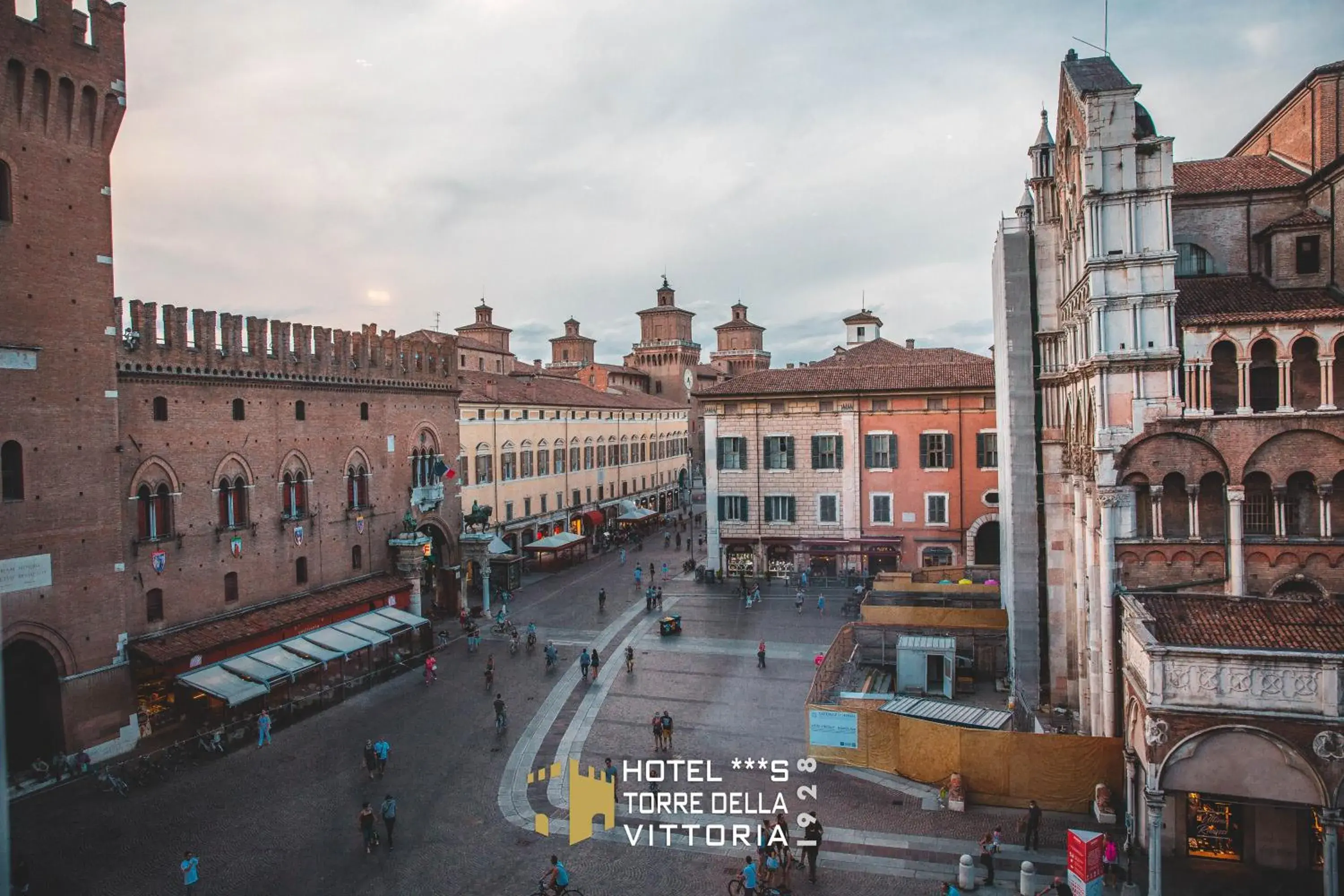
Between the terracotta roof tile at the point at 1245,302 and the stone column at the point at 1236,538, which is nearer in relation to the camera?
the terracotta roof tile at the point at 1245,302

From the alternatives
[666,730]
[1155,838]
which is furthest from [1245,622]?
[666,730]

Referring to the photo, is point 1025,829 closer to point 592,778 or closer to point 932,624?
point 592,778

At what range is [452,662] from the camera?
31.8 meters

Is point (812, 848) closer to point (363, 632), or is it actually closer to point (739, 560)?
point (363, 632)

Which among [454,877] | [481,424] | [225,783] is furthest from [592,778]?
[481,424]

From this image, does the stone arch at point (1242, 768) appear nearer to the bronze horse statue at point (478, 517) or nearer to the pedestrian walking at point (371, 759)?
the pedestrian walking at point (371, 759)

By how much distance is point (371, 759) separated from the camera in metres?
21.6

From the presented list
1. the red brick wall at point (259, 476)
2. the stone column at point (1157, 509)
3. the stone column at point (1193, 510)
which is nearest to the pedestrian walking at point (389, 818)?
the red brick wall at point (259, 476)

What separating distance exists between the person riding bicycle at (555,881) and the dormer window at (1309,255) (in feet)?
72.9

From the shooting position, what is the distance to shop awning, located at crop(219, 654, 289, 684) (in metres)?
25.7

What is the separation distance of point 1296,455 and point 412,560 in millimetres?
29759

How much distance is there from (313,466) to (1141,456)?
89.3 ft

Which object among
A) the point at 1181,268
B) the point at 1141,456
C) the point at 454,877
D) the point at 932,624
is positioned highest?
the point at 1181,268

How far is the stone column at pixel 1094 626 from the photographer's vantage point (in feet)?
66.2
